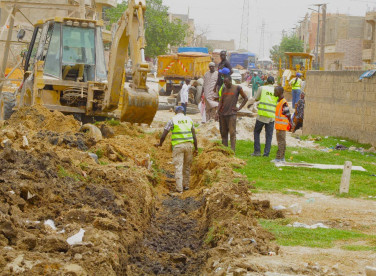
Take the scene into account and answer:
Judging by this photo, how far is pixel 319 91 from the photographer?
82.6 feet

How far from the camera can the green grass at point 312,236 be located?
8.38 meters

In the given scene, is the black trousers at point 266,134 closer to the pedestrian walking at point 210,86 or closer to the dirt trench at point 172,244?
the dirt trench at point 172,244

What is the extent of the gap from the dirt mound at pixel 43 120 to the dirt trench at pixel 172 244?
4.13 m

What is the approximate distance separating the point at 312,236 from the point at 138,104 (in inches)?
239

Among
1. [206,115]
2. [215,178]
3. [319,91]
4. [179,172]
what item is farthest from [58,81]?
[319,91]

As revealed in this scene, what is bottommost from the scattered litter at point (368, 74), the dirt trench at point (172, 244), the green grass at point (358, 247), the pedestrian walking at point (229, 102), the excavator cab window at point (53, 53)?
the dirt trench at point (172, 244)

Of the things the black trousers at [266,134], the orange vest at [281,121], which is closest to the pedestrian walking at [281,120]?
the orange vest at [281,121]

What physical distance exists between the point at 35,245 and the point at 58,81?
32.9ft

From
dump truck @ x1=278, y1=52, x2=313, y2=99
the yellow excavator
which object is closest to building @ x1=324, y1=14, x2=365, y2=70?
dump truck @ x1=278, y1=52, x2=313, y2=99

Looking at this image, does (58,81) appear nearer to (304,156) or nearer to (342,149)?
(304,156)

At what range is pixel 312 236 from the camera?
8805 mm

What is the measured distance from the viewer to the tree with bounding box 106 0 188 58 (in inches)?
2557

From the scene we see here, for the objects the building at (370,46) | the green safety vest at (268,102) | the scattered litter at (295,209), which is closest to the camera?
the scattered litter at (295,209)

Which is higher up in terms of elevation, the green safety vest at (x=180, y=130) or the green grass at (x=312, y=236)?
the green safety vest at (x=180, y=130)
